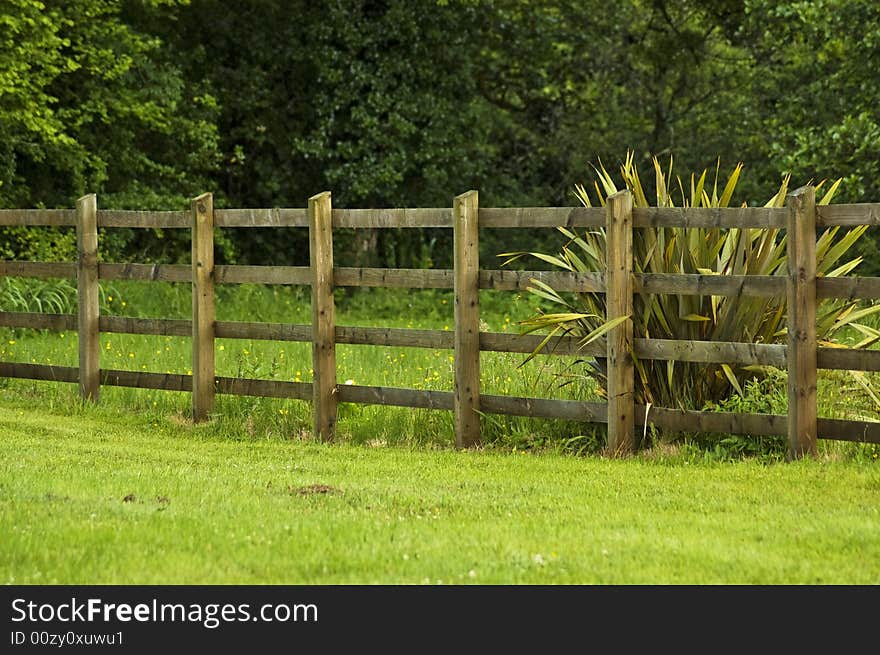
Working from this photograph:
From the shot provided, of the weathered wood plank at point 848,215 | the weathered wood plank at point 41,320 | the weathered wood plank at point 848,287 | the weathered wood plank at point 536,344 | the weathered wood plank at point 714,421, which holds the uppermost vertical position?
the weathered wood plank at point 848,215

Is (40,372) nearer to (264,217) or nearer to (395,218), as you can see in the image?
(264,217)

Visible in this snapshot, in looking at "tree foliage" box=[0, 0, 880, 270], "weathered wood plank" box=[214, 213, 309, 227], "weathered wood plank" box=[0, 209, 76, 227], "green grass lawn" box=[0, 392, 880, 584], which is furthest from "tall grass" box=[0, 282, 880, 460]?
"tree foliage" box=[0, 0, 880, 270]

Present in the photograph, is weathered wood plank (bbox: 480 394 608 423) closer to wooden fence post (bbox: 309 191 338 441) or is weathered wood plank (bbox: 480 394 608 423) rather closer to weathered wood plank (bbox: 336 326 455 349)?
weathered wood plank (bbox: 336 326 455 349)

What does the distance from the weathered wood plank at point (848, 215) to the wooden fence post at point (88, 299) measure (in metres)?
6.07

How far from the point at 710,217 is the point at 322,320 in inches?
117

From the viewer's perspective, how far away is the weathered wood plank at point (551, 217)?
30.2ft

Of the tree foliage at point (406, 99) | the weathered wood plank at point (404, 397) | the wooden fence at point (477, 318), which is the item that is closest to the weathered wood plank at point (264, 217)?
the wooden fence at point (477, 318)

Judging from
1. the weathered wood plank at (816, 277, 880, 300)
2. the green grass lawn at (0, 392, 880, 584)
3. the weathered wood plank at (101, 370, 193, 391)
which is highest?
the weathered wood plank at (816, 277, 880, 300)

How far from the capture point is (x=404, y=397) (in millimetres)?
9875

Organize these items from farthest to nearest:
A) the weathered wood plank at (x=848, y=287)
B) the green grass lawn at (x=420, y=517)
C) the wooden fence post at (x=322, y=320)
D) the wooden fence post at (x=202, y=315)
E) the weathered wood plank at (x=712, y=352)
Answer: the wooden fence post at (x=202, y=315), the wooden fence post at (x=322, y=320), the weathered wood plank at (x=712, y=352), the weathered wood plank at (x=848, y=287), the green grass lawn at (x=420, y=517)

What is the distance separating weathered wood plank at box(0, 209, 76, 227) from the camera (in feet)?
39.1

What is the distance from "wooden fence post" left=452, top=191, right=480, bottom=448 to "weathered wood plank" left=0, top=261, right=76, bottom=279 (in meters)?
3.92

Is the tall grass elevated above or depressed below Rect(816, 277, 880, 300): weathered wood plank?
below

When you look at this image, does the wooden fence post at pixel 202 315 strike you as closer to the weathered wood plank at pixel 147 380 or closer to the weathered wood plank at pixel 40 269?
the weathered wood plank at pixel 147 380
